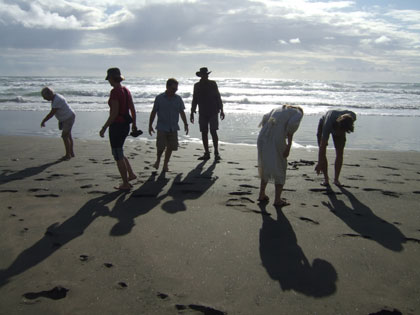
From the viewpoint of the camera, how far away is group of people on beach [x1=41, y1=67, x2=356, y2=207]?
13.6ft

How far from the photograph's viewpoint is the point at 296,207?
425 cm

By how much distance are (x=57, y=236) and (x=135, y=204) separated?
1.13m

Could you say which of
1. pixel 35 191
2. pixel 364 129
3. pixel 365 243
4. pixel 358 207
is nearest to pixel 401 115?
pixel 364 129

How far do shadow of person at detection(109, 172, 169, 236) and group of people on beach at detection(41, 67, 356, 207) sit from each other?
11.4 inches

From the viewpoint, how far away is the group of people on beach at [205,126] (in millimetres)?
4137

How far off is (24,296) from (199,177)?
3475mm

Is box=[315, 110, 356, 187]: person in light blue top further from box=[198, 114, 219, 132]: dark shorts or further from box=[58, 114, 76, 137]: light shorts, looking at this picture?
box=[58, 114, 76, 137]: light shorts

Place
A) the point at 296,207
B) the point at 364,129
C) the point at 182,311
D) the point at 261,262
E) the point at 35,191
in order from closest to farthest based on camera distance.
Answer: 1. the point at 182,311
2. the point at 261,262
3. the point at 296,207
4. the point at 35,191
5. the point at 364,129

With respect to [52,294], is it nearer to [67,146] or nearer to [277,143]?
[277,143]

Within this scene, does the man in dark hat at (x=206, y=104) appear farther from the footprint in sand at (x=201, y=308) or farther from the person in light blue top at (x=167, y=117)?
the footprint in sand at (x=201, y=308)

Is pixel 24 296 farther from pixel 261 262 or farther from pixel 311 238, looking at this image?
pixel 311 238

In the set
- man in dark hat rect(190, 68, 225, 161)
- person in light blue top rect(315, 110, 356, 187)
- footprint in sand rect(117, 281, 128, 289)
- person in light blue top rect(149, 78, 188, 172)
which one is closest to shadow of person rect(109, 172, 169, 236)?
person in light blue top rect(149, 78, 188, 172)

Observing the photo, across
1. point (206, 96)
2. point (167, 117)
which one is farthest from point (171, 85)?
point (206, 96)

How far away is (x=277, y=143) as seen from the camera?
414 cm
